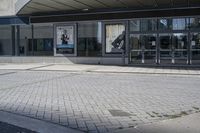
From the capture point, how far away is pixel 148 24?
26.2 meters

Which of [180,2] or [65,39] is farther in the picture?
[65,39]

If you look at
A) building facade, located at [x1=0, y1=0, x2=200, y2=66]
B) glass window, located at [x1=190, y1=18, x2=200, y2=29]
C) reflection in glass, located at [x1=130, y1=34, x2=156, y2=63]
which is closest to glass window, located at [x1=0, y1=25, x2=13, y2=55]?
building facade, located at [x1=0, y1=0, x2=200, y2=66]

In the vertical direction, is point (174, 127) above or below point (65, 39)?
below

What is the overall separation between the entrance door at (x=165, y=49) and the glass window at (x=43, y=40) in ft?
26.9

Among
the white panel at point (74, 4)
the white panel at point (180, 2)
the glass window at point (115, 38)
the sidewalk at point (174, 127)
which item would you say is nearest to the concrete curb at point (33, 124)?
the sidewalk at point (174, 127)

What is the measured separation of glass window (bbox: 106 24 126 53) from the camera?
2703 centimetres

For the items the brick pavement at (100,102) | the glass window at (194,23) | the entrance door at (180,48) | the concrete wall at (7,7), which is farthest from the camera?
the concrete wall at (7,7)

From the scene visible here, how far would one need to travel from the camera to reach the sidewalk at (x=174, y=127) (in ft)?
25.0

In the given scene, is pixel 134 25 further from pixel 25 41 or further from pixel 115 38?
pixel 25 41

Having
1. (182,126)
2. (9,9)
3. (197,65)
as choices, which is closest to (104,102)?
(182,126)

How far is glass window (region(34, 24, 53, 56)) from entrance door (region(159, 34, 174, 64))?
819cm

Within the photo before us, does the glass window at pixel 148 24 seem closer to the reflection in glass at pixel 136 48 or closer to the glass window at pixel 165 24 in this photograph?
the glass window at pixel 165 24

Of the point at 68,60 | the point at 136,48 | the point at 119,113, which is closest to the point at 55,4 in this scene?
the point at 68,60

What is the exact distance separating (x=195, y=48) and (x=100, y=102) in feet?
50.8
